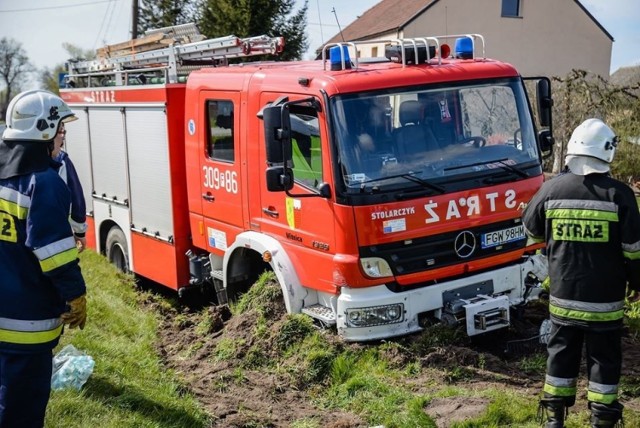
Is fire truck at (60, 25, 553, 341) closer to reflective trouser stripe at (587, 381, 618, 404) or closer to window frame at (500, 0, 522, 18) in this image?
reflective trouser stripe at (587, 381, 618, 404)

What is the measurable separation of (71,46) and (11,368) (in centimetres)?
4431

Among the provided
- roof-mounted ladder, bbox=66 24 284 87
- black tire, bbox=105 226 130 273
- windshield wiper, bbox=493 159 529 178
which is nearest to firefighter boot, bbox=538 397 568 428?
windshield wiper, bbox=493 159 529 178

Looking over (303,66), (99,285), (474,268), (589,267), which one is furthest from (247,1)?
(589,267)

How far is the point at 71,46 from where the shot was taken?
146 feet

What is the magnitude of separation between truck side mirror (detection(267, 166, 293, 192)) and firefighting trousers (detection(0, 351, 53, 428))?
6.92 ft

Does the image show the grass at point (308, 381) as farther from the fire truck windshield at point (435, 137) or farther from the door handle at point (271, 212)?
the fire truck windshield at point (435, 137)

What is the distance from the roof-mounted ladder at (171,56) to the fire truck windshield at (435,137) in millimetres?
2547

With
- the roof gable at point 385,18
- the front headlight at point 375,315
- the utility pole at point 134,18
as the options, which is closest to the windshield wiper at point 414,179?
the front headlight at point 375,315

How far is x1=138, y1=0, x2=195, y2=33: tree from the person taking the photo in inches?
853

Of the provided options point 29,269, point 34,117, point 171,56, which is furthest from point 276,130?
point 171,56

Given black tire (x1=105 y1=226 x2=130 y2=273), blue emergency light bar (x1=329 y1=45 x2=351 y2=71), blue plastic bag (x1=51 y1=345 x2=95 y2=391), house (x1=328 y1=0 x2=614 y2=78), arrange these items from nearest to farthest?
blue plastic bag (x1=51 y1=345 x2=95 y2=391) → blue emergency light bar (x1=329 y1=45 x2=351 y2=71) → black tire (x1=105 y1=226 x2=130 y2=273) → house (x1=328 y1=0 x2=614 y2=78)

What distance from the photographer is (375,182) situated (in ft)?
17.2

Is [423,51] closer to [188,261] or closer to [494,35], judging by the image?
[188,261]

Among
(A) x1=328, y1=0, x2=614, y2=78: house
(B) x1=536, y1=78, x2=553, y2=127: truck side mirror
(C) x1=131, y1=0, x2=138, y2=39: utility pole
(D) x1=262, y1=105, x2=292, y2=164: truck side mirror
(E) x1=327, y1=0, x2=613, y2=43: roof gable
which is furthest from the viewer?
(A) x1=328, y1=0, x2=614, y2=78: house
